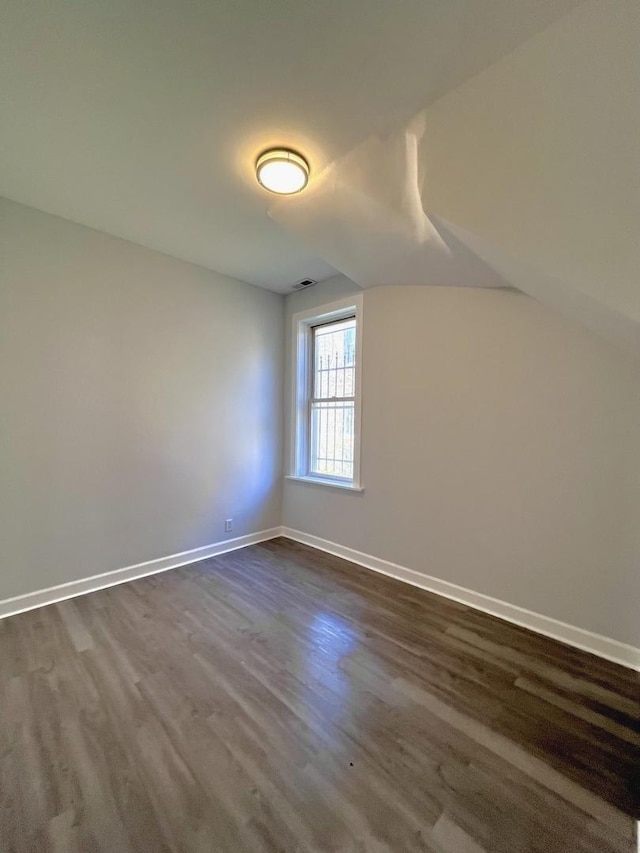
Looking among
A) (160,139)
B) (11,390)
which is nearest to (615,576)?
(160,139)

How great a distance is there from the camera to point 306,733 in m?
1.46

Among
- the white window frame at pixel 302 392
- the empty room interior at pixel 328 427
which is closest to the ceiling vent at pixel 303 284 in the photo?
the empty room interior at pixel 328 427

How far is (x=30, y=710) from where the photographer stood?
1557mm

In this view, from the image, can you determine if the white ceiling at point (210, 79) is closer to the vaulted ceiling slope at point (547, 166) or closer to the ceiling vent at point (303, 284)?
the vaulted ceiling slope at point (547, 166)

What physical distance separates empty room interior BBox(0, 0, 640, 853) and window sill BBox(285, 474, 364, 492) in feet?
0.14

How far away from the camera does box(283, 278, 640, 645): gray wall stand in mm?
1994

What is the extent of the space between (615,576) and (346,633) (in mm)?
1607

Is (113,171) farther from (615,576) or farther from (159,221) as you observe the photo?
(615,576)

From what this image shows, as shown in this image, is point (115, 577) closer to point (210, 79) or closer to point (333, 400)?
point (333, 400)

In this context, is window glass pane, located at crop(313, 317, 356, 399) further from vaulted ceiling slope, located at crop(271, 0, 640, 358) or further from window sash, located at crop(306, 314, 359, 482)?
vaulted ceiling slope, located at crop(271, 0, 640, 358)

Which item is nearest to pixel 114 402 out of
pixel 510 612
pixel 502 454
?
pixel 502 454

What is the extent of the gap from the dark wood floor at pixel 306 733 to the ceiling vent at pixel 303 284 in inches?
116

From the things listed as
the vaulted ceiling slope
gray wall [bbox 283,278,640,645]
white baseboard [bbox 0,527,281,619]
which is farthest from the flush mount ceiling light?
white baseboard [bbox 0,527,281,619]

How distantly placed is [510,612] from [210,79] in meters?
3.33
